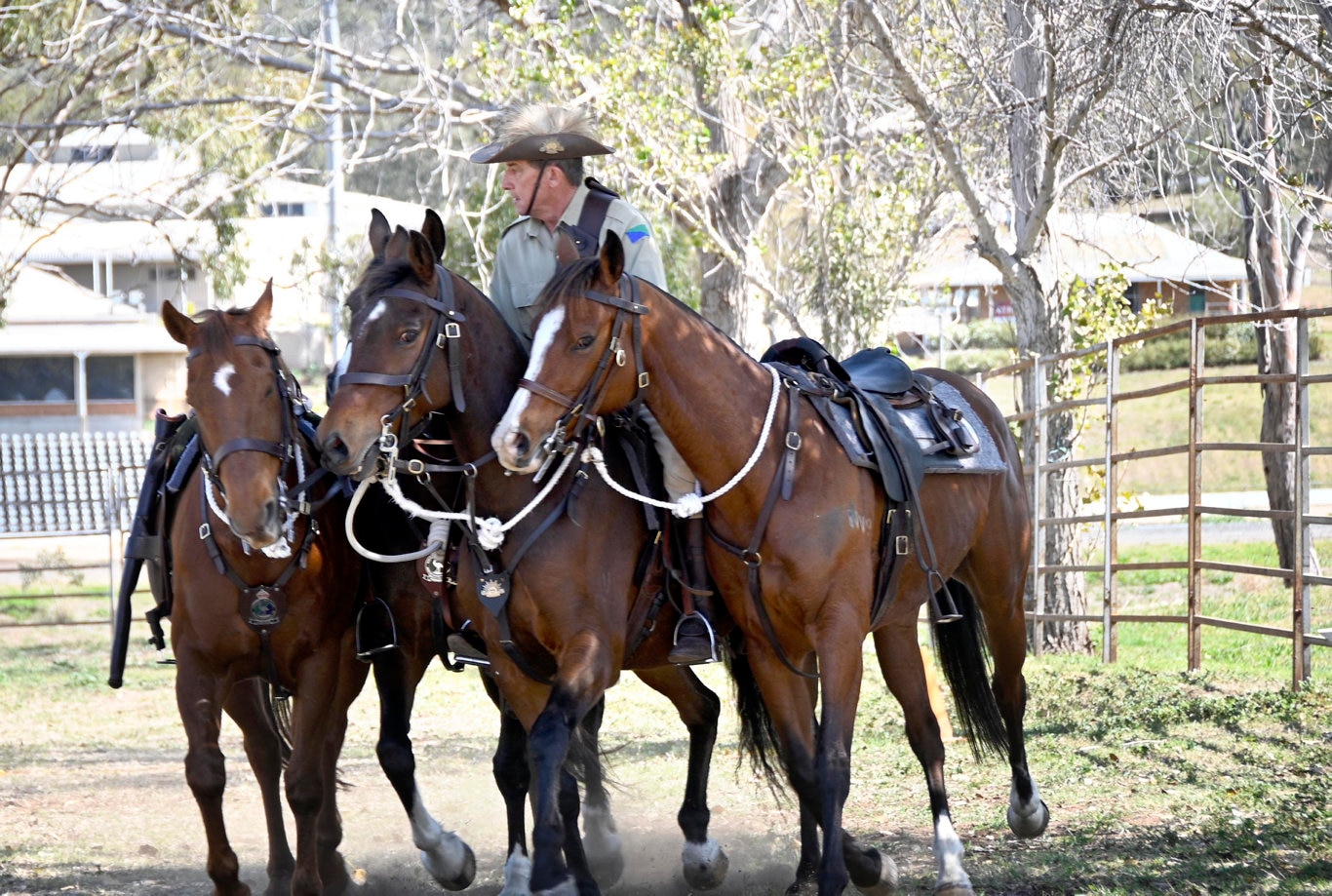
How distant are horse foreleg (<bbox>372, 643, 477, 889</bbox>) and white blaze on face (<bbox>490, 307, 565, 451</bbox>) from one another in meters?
1.68

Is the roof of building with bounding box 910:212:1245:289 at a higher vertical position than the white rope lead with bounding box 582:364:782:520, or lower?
higher

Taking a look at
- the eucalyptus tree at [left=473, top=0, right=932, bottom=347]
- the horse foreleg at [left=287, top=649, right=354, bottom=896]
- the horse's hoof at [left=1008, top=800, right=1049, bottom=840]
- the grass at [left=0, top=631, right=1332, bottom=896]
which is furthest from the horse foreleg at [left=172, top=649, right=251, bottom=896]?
the eucalyptus tree at [left=473, top=0, right=932, bottom=347]

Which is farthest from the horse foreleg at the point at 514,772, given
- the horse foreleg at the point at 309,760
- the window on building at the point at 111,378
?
the window on building at the point at 111,378

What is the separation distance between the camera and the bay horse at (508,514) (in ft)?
14.7

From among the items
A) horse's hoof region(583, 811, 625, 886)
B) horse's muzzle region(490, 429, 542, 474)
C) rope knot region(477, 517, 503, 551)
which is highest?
horse's muzzle region(490, 429, 542, 474)

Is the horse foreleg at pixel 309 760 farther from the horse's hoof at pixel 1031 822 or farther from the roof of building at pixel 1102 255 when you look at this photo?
the roof of building at pixel 1102 255

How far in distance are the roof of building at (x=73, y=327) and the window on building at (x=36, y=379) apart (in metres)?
0.64

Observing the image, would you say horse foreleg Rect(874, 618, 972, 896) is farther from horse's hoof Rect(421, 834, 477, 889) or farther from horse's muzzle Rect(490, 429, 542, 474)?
horse's muzzle Rect(490, 429, 542, 474)

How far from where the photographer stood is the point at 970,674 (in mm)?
6863

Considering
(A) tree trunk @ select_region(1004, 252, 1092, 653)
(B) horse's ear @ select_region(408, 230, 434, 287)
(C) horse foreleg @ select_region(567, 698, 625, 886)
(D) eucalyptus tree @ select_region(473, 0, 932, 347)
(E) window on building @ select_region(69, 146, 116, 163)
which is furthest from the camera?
(E) window on building @ select_region(69, 146, 116, 163)

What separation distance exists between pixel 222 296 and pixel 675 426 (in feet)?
49.8

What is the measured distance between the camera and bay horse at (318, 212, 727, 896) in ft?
14.7

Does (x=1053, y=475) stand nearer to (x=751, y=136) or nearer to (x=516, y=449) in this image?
(x=751, y=136)

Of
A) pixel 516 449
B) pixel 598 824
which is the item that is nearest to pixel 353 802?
pixel 598 824
